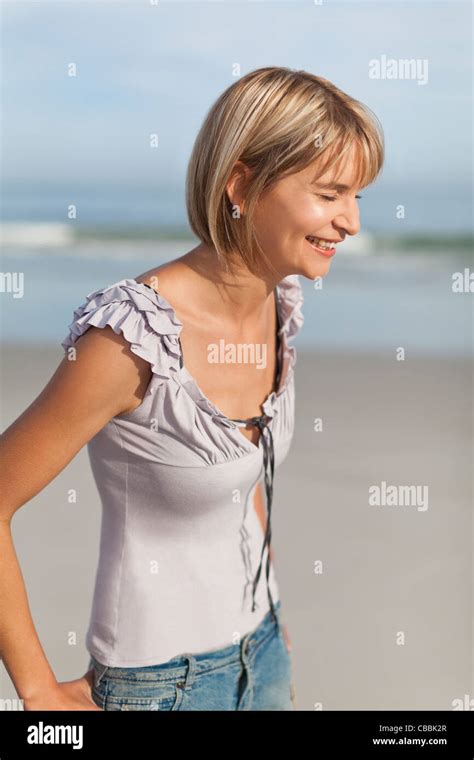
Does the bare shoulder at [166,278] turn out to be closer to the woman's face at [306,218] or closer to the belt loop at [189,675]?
the woman's face at [306,218]

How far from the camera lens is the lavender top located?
138 centimetres

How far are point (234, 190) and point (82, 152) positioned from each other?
23.0 ft

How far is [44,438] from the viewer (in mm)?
1311

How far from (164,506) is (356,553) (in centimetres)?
250

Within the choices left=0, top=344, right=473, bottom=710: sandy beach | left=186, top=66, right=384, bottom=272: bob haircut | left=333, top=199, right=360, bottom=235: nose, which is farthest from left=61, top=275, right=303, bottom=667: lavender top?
left=0, top=344, right=473, bottom=710: sandy beach

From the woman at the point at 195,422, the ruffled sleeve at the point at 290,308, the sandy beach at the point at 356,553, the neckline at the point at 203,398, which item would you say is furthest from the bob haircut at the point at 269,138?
the sandy beach at the point at 356,553

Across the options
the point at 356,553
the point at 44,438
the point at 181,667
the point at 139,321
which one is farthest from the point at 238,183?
the point at 356,553

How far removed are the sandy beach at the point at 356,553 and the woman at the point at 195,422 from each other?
1628 mm

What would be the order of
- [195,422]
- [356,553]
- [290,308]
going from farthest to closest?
[356,553]
[290,308]
[195,422]

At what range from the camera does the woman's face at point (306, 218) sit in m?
1.48

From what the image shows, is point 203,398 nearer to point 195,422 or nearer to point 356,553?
point 195,422
